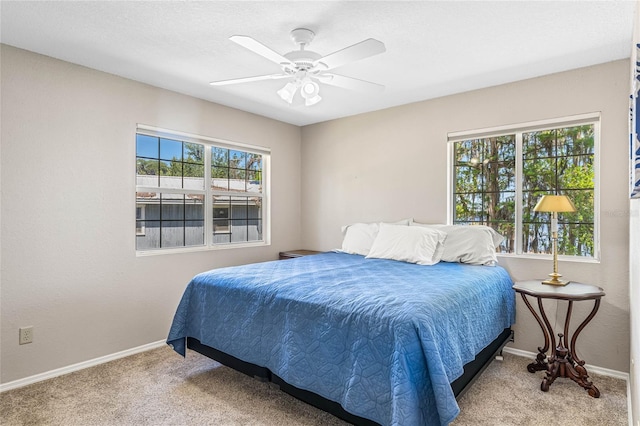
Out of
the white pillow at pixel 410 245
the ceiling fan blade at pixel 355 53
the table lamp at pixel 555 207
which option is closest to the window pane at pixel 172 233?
the white pillow at pixel 410 245

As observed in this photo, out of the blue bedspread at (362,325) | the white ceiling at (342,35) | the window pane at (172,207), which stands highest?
the white ceiling at (342,35)

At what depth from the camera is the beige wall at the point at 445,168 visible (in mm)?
2754

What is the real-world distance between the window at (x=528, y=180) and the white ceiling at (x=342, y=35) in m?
0.53

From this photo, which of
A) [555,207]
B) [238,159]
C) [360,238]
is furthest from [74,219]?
[555,207]

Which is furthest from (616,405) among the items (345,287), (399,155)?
(399,155)

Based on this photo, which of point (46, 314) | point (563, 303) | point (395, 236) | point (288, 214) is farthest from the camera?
point (288, 214)

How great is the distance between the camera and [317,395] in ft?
6.42

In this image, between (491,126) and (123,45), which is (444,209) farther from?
(123,45)

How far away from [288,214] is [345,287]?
2.60 meters

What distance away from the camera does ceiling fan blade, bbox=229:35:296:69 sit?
186 centimetres

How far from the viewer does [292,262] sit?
3.23 metres

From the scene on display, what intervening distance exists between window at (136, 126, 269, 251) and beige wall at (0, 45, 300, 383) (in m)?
0.18

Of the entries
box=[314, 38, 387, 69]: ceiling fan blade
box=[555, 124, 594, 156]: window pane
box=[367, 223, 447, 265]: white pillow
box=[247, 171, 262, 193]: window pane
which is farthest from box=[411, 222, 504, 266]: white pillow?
box=[247, 171, 262, 193]: window pane

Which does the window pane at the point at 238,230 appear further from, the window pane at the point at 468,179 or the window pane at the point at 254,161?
the window pane at the point at 468,179
